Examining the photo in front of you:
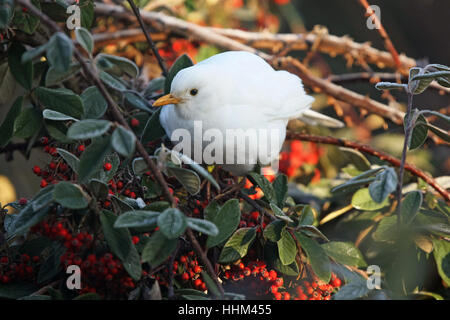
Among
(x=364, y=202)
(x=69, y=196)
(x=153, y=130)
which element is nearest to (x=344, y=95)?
(x=364, y=202)

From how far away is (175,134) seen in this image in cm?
121

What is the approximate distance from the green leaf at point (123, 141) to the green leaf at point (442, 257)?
2.62 feet

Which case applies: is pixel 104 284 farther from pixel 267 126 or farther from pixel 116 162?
pixel 267 126

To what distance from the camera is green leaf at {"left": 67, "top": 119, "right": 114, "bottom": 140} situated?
74 centimetres

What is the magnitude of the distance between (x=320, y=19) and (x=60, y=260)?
12.6ft

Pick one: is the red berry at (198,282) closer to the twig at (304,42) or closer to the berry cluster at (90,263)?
the berry cluster at (90,263)

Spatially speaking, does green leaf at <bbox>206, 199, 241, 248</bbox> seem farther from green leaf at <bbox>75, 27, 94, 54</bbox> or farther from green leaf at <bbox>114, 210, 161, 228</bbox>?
green leaf at <bbox>75, 27, 94, 54</bbox>

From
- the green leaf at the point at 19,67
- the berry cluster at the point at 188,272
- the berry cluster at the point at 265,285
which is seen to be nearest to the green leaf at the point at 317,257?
the berry cluster at the point at 265,285

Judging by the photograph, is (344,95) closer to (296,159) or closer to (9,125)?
(296,159)

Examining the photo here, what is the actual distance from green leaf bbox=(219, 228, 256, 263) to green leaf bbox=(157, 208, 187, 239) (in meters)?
0.23

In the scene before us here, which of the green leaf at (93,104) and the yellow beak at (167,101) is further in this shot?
the yellow beak at (167,101)

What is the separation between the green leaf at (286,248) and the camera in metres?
1.00
